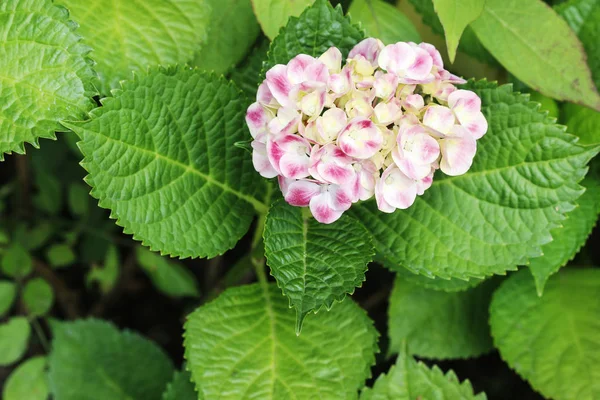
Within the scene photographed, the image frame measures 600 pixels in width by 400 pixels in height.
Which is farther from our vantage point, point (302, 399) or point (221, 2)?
point (221, 2)

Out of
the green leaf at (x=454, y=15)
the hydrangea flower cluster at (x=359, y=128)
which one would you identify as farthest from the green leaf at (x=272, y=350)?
the green leaf at (x=454, y=15)

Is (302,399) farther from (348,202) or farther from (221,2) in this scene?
(221,2)

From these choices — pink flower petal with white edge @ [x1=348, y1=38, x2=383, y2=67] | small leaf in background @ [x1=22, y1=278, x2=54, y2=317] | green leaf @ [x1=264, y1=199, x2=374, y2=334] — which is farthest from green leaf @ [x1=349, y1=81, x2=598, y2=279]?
small leaf in background @ [x1=22, y1=278, x2=54, y2=317]

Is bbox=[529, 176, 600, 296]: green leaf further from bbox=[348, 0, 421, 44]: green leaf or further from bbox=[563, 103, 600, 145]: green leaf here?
bbox=[348, 0, 421, 44]: green leaf

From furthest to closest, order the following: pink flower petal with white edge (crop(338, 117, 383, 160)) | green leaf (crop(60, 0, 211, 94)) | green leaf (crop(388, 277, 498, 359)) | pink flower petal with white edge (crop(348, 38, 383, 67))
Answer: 1. green leaf (crop(388, 277, 498, 359))
2. green leaf (crop(60, 0, 211, 94))
3. pink flower petal with white edge (crop(348, 38, 383, 67))
4. pink flower petal with white edge (crop(338, 117, 383, 160))

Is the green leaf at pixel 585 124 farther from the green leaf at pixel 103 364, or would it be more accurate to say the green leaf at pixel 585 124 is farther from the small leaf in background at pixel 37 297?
the small leaf in background at pixel 37 297

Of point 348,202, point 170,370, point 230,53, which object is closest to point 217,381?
point 348,202
